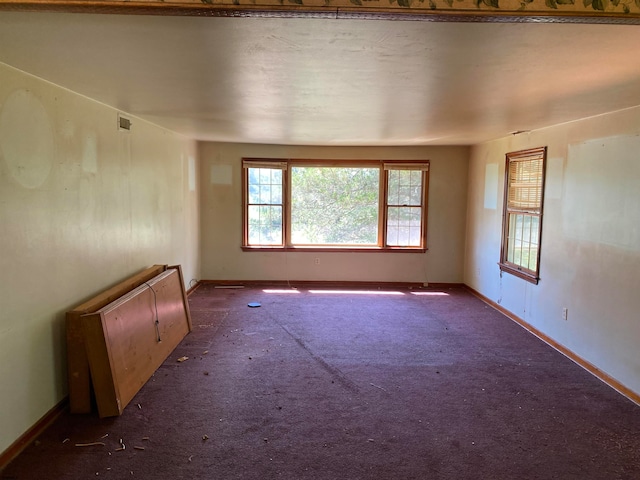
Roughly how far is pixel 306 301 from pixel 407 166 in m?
2.76

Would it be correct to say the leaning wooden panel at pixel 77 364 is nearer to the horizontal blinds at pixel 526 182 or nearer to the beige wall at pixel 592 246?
the beige wall at pixel 592 246

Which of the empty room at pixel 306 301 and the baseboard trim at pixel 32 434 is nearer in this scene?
the empty room at pixel 306 301

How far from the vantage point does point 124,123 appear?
3982mm

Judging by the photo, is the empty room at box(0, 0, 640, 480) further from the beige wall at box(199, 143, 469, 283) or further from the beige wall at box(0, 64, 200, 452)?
the beige wall at box(199, 143, 469, 283)

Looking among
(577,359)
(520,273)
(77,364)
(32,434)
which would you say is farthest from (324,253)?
(32,434)

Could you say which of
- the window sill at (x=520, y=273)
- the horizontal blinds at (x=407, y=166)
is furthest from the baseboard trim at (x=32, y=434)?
the horizontal blinds at (x=407, y=166)

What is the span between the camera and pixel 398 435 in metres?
2.78

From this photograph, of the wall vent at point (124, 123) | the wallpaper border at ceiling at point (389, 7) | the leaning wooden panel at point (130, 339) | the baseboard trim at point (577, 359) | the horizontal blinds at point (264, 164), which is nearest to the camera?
the wallpaper border at ceiling at point (389, 7)

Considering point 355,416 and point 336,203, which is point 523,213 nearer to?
point 336,203

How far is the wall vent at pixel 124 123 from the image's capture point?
3.91 meters

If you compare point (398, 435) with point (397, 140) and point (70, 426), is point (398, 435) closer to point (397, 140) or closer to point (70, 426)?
point (70, 426)

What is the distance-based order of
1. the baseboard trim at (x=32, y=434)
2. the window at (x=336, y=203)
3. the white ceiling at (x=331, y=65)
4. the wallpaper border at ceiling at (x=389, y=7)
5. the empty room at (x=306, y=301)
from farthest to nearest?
the window at (x=336, y=203)
the baseboard trim at (x=32, y=434)
the empty room at (x=306, y=301)
the white ceiling at (x=331, y=65)
the wallpaper border at ceiling at (x=389, y=7)

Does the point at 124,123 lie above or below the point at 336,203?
above

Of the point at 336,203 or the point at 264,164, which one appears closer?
the point at 264,164
